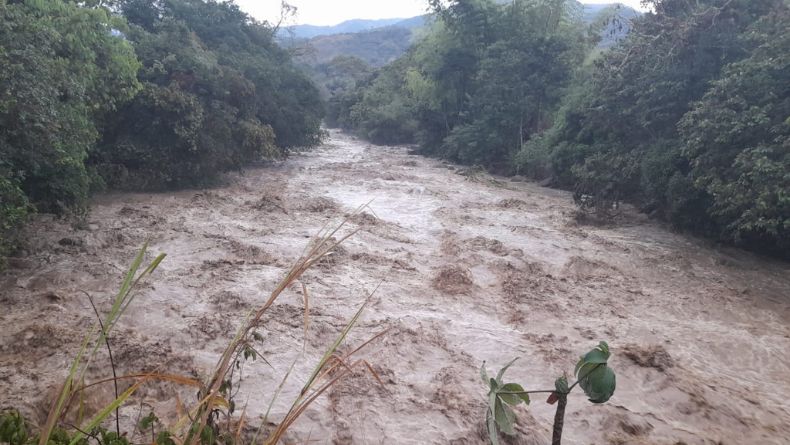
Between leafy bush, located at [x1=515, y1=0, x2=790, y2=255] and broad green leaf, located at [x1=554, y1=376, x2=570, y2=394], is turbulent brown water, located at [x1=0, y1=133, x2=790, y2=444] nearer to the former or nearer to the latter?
leafy bush, located at [x1=515, y1=0, x2=790, y2=255]

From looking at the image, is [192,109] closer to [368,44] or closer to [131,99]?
Answer: [131,99]

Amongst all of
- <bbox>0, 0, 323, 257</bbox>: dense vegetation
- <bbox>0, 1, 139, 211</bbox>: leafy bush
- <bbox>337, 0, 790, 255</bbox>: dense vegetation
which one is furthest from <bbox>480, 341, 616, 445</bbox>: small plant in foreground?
<bbox>337, 0, 790, 255</bbox>: dense vegetation

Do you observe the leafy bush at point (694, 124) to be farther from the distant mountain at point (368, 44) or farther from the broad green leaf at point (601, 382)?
the distant mountain at point (368, 44)

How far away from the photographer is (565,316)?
579cm

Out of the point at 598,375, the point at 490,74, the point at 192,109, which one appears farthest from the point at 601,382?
the point at 490,74

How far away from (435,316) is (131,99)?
8.32 m

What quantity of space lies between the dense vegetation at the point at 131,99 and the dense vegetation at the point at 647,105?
21.2 ft

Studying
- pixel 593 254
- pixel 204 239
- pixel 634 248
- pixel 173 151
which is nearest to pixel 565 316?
pixel 593 254

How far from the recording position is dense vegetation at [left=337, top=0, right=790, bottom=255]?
7820 mm

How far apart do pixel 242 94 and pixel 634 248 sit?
10608mm

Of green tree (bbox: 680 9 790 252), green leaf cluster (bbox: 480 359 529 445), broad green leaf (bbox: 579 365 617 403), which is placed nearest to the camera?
broad green leaf (bbox: 579 365 617 403)

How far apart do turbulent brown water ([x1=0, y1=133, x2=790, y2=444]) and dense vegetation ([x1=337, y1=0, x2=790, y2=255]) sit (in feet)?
3.34

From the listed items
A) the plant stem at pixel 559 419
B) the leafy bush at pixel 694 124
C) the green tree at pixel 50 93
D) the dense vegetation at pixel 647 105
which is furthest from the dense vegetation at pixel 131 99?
the leafy bush at pixel 694 124

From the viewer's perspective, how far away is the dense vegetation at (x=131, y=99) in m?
5.90
